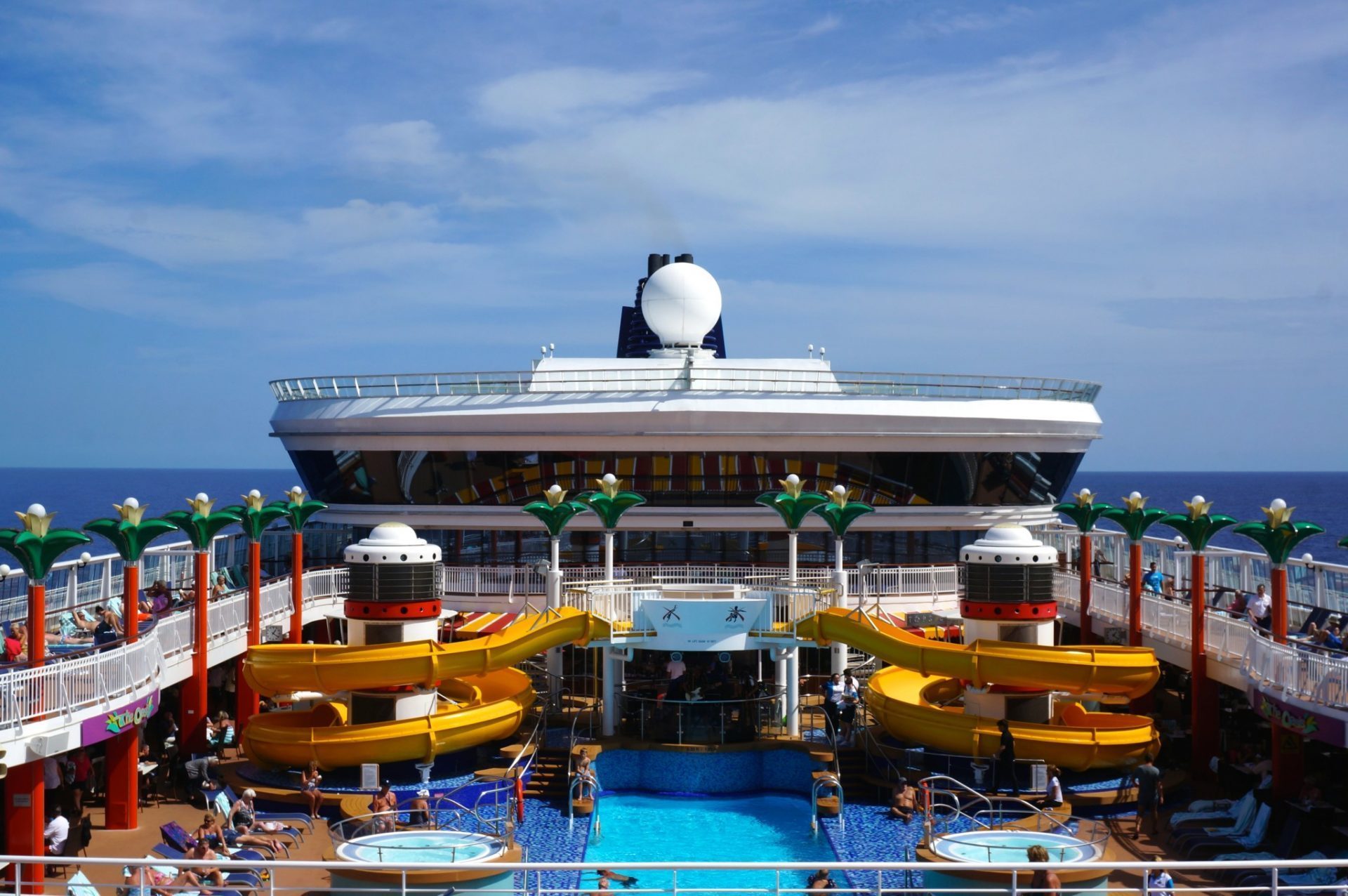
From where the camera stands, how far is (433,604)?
24672 millimetres

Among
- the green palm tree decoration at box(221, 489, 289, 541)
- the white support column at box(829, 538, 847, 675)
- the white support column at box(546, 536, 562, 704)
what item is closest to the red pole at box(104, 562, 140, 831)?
the green palm tree decoration at box(221, 489, 289, 541)

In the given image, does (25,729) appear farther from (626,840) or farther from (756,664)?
(756,664)

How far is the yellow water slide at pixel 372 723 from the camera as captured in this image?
22734 mm

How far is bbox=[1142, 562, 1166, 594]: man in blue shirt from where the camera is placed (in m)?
29.2

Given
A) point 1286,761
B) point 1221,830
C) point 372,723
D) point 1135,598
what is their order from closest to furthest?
point 1221,830, point 1286,761, point 372,723, point 1135,598

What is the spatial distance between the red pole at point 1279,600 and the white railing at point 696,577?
11.0 metres

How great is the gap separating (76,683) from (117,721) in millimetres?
1096

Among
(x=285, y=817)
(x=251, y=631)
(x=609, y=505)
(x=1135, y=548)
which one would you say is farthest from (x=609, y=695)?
(x=1135, y=548)

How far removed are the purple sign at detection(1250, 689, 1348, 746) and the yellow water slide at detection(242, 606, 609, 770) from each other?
13015mm

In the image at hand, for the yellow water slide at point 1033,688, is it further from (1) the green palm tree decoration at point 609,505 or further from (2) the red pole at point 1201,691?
(1) the green palm tree decoration at point 609,505

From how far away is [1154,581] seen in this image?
29578 millimetres

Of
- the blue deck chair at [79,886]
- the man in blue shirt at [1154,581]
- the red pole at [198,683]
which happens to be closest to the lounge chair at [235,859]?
the blue deck chair at [79,886]

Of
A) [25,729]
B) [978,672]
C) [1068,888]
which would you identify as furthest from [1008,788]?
[25,729]

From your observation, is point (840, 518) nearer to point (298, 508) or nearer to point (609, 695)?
point (609, 695)
